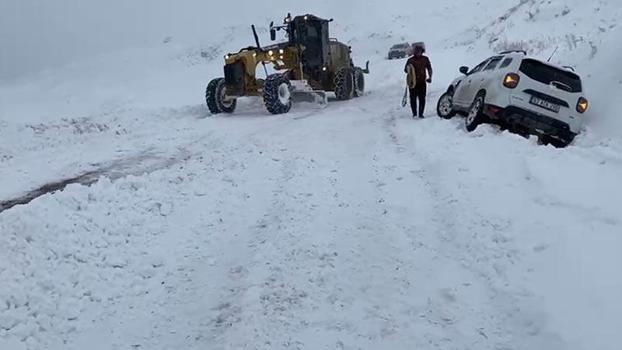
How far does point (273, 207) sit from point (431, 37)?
42560mm

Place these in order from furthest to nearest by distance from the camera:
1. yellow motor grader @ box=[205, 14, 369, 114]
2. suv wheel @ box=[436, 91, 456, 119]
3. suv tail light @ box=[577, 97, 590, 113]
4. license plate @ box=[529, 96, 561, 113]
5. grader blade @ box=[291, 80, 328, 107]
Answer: grader blade @ box=[291, 80, 328, 107] < yellow motor grader @ box=[205, 14, 369, 114] < suv wheel @ box=[436, 91, 456, 119] < suv tail light @ box=[577, 97, 590, 113] < license plate @ box=[529, 96, 561, 113]

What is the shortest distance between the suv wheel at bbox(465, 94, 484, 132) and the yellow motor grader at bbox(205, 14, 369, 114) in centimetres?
573

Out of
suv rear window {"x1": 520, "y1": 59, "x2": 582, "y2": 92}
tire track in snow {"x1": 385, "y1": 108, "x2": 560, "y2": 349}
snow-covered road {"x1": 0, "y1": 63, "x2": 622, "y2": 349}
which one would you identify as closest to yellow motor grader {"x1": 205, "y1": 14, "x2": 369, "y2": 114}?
snow-covered road {"x1": 0, "y1": 63, "x2": 622, "y2": 349}

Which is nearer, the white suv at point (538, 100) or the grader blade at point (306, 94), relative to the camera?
the white suv at point (538, 100)

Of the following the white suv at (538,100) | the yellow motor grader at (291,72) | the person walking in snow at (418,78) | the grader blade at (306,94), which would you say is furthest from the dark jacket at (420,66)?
the grader blade at (306,94)

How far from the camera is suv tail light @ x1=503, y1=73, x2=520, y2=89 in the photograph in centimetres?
933

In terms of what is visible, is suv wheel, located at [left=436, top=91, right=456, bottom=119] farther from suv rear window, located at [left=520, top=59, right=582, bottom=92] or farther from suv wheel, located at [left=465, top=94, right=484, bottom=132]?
suv rear window, located at [left=520, top=59, right=582, bottom=92]

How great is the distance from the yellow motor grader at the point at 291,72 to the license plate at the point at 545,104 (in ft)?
22.8

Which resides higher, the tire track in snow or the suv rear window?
the suv rear window

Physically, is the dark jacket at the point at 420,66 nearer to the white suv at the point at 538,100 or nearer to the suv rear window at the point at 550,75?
the white suv at the point at 538,100

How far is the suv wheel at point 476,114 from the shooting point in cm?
985

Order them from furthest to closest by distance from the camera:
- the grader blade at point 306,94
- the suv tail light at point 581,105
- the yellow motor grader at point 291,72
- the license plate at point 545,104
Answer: the grader blade at point 306,94 → the yellow motor grader at point 291,72 → the suv tail light at point 581,105 → the license plate at point 545,104

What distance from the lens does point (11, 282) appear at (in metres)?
4.46

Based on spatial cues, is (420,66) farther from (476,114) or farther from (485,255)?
(485,255)
